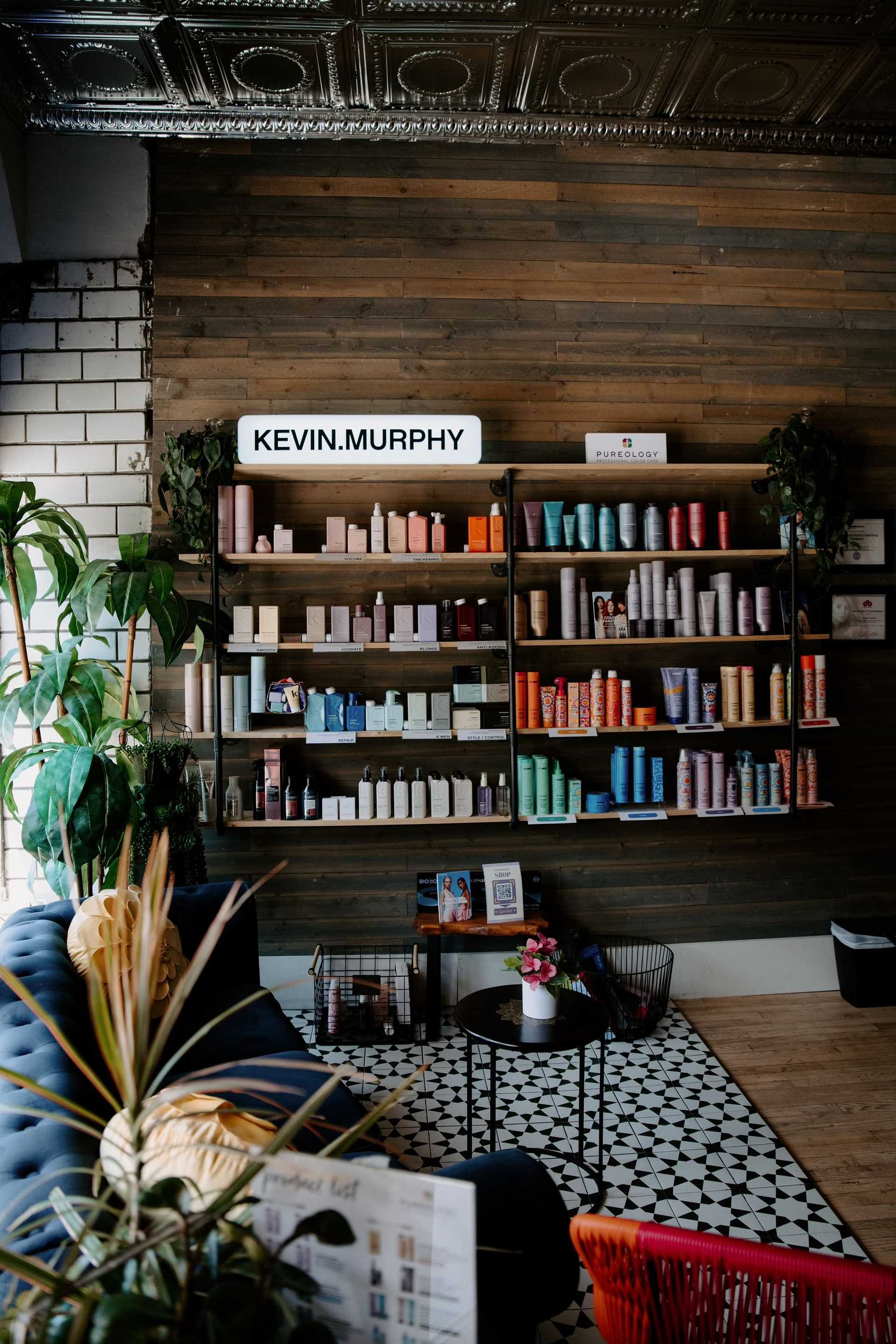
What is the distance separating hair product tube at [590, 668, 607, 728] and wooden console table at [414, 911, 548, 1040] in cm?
95

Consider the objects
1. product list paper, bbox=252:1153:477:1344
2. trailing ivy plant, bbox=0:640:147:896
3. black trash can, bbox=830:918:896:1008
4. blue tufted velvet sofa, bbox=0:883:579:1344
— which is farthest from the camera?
black trash can, bbox=830:918:896:1008

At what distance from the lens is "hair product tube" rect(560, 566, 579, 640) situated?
3918 mm

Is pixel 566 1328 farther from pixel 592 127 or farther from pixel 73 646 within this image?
pixel 592 127

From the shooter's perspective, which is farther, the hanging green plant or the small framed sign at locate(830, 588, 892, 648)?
the small framed sign at locate(830, 588, 892, 648)

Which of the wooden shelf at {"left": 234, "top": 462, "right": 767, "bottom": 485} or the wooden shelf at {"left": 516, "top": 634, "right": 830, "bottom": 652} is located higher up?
the wooden shelf at {"left": 234, "top": 462, "right": 767, "bottom": 485}

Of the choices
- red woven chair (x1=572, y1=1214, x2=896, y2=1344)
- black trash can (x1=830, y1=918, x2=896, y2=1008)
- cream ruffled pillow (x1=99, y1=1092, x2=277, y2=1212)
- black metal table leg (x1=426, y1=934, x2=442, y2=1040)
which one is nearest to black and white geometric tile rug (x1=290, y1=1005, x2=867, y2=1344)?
black metal table leg (x1=426, y1=934, x2=442, y2=1040)

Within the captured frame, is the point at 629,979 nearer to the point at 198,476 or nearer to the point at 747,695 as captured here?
the point at 747,695

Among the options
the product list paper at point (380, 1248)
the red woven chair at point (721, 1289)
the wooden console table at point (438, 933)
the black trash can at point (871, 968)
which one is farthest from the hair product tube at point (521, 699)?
the product list paper at point (380, 1248)

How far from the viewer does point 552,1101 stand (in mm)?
3293

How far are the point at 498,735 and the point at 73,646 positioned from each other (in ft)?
6.00

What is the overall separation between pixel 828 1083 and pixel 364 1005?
6.40ft

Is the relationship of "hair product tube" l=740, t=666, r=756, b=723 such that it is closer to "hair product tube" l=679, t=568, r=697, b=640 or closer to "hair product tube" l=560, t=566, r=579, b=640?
"hair product tube" l=679, t=568, r=697, b=640

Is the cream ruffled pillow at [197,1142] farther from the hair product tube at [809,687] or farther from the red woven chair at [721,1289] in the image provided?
the hair product tube at [809,687]

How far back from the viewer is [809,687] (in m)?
4.02
